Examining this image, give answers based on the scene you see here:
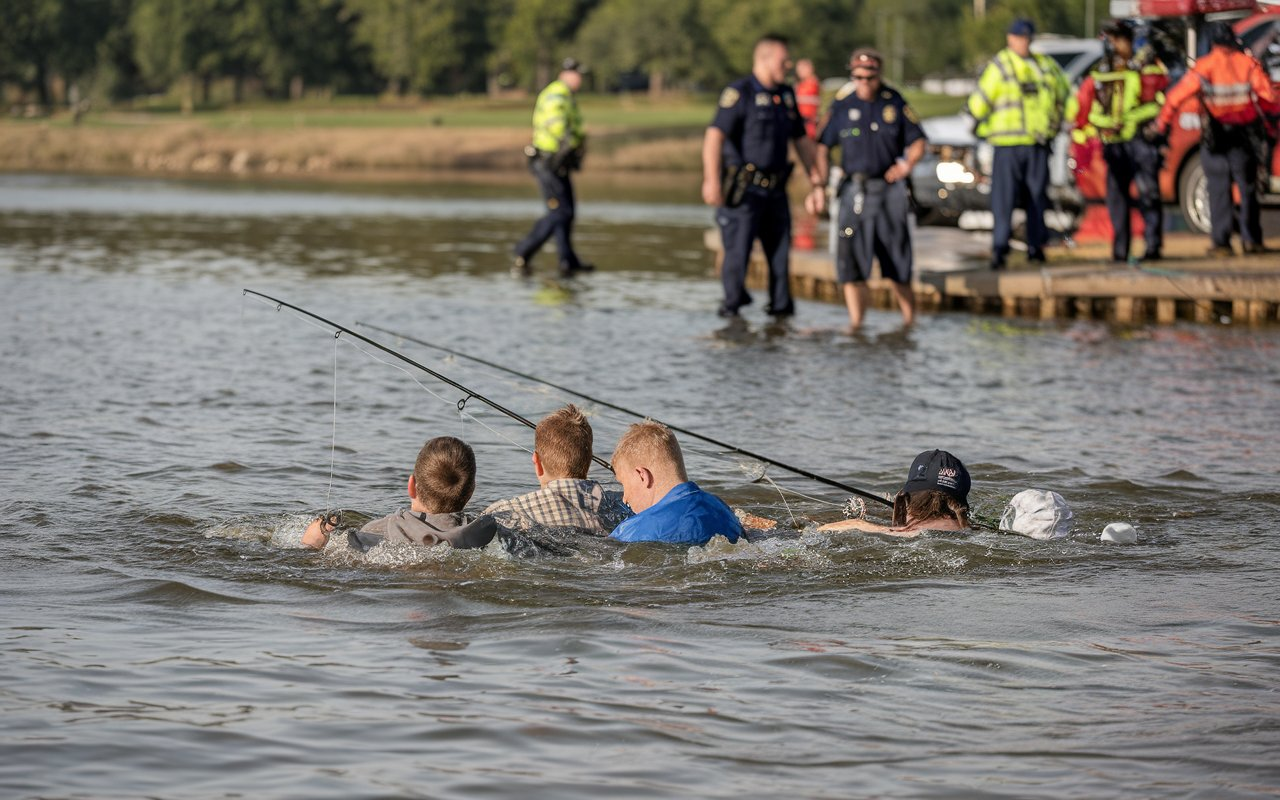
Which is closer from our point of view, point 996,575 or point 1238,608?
point 1238,608

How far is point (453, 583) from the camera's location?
7121mm

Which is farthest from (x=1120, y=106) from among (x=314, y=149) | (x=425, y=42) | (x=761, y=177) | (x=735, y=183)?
(x=425, y=42)

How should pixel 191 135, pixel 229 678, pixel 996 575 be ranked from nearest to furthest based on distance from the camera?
pixel 229 678, pixel 996 575, pixel 191 135

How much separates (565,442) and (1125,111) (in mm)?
10027

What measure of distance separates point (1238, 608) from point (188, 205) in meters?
29.4

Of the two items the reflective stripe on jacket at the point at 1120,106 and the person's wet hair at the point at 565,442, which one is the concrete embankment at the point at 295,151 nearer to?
the reflective stripe on jacket at the point at 1120,106

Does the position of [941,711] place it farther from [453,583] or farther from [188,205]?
[188,205]

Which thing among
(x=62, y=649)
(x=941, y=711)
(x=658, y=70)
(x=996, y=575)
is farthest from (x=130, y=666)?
(x=658, y=70)

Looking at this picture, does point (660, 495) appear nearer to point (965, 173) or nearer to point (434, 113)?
point (965, 173)

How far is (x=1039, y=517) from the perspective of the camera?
7863mm

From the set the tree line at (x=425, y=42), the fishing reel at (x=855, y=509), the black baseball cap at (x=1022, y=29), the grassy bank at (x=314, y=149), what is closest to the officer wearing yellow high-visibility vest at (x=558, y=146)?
the black baseball cap at (x=1022, y=29)

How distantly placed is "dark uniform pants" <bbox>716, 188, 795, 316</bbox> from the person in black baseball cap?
7791 mm

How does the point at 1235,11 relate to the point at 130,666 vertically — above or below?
above

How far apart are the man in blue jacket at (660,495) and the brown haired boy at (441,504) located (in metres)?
0.52
